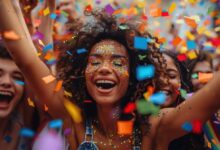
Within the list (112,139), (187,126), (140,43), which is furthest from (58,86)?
(187,126)

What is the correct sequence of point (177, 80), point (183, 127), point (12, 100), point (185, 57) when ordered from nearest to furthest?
point (183, 127)
point (12, 100)
point (177, 80)
point (185, 57)

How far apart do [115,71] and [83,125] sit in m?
0.39

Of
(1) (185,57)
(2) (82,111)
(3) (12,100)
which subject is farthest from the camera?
(1) (185,57)

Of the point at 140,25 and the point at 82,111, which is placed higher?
the point at 140,25

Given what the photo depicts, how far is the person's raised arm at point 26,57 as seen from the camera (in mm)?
2441

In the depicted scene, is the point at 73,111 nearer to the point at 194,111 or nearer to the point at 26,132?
the point at 26,132

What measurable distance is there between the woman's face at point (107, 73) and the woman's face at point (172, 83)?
63 centimetres

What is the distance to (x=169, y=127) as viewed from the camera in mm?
2412

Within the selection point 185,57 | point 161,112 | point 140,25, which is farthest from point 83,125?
point 185,57

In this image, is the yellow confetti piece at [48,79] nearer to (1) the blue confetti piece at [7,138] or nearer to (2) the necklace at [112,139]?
(2) the necklace at [112,139]

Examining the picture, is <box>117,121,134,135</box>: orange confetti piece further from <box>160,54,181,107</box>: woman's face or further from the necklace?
<box>160,54,181,107</box>: woman's face

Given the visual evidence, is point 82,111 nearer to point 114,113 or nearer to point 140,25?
point 114,113

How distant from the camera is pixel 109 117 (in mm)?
2654

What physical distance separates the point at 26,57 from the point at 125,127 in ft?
2.30
